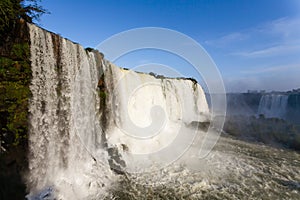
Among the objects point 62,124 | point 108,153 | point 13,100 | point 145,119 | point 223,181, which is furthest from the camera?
point 145,119

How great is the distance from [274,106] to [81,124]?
29979 mm

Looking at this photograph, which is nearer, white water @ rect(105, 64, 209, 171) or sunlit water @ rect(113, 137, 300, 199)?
sunlit water @ rect(113, 137, 300, 199)

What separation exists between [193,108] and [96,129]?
13.9m

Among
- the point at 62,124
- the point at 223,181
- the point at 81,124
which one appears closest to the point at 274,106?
the point at 223,181

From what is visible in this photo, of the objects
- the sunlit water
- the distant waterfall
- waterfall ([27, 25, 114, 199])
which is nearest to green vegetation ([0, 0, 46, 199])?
waterfall ([27, 25, 114, 199])

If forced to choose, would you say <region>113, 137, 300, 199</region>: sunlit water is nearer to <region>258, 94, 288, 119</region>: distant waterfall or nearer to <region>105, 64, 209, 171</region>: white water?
<region>105, 64, 209, 171</region>: white water

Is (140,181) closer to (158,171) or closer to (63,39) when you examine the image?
(158,171)

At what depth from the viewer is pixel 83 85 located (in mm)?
7168

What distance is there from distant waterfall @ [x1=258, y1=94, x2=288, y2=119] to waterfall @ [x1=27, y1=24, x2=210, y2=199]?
70.7 feet

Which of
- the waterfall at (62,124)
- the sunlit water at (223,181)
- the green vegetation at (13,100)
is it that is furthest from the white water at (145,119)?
the green vegetation at (13,100)

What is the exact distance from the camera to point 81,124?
6852 millimetres

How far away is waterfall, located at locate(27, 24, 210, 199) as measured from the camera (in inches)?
202

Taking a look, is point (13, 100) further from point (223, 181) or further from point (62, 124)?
point (223, 181)

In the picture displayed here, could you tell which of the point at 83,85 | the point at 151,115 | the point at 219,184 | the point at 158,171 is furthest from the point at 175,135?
the point at 83,85
